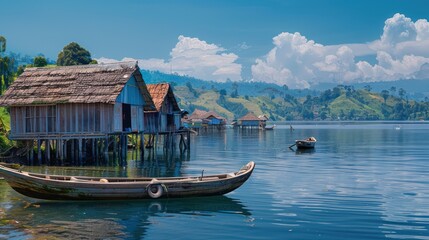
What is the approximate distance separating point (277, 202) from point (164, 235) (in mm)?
6728

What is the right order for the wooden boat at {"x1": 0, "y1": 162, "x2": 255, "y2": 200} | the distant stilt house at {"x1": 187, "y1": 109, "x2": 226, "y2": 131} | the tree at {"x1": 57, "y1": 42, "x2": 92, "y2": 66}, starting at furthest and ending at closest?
the distant stilt house at {"x1": 187, "y1": 109, "x2": 226, "y2": 131} < the tree at {"x1": 57, "y1": 42, "x2": 92, "y2": 66} < the wooden boat at {"x1": 0, "y1": 162, "x2": 255, "y2": 200}

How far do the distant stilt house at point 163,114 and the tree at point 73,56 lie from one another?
26542 millimetres

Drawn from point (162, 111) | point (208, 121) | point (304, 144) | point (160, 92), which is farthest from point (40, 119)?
point (208, 121)

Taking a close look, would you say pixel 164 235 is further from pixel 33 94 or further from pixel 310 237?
pixel 33 94

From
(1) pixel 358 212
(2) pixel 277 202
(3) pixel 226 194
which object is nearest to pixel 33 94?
(3) pixel 226 194

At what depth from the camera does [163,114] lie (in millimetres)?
44156

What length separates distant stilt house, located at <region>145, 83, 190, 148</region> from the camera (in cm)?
4212

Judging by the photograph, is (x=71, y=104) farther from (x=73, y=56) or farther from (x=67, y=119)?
(x=73, y=56)

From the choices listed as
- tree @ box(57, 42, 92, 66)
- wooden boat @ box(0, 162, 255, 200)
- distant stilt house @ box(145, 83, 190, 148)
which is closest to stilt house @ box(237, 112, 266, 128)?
tree @ box(57, 42, 92, 66)

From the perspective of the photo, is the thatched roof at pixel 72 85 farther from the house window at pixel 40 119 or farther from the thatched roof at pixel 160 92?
the thatched roof at pixel 160 92

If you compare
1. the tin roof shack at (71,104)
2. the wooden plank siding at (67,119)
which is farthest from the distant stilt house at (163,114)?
the wooden plank siding at (67,119)

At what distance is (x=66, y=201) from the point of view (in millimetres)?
19719

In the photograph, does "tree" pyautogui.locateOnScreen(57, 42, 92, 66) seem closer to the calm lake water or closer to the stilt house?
the calm lake water

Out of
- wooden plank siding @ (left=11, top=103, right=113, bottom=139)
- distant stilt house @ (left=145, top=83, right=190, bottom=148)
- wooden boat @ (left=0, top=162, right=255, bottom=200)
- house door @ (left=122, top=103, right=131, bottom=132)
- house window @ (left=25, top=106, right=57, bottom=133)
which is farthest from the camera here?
distant stilt house @ (left=145, top=83, right=190, bottom=148)
